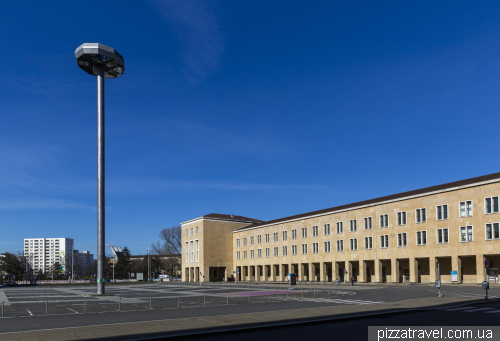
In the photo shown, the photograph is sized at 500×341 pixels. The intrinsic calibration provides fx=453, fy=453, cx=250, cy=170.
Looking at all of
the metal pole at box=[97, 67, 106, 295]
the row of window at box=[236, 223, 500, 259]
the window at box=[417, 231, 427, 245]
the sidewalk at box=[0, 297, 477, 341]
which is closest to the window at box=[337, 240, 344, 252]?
the row of window at box=[236, 223, 500, 259]

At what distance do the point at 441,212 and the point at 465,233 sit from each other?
14.9 feet

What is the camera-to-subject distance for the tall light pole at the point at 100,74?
4838 cm

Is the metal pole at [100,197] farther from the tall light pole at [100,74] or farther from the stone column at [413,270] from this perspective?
the stone column at [413,270]

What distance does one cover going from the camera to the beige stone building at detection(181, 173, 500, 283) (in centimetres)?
5822

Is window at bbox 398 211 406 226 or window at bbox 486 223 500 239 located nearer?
→ window at bbox 486 223 500 239

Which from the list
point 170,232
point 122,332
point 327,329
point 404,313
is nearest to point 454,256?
point 404,313

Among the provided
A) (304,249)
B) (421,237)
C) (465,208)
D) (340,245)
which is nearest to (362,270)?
(340,245)

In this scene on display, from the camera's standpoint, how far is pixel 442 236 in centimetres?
6209

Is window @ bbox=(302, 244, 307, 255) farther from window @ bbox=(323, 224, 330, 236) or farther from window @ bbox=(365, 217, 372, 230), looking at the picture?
window @ bbox=(365, 217, 372, 230)

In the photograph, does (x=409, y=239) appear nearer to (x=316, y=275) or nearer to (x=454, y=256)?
(x=454, y=256)

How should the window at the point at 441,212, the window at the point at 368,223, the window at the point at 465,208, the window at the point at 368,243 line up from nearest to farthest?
1. the window at the point at 465,208
2. the window at the point at 441,212
3. the window at the point at 368,243
4. the window at the point at 368,223

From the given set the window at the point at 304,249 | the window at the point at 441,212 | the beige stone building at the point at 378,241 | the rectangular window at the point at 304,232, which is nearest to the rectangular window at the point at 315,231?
the beige stone building at the point at 378,241

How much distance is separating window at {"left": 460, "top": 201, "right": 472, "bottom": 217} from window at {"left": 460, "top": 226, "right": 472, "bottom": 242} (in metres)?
1.69

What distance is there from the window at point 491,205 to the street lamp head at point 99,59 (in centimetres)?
4802
